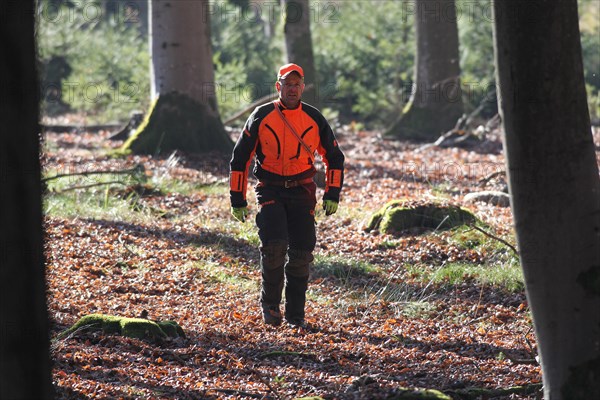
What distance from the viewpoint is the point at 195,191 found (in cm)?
1319

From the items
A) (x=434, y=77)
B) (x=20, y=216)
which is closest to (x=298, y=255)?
(x=20, y=216)

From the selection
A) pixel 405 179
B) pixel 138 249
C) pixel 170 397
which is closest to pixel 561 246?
pixel 170 397

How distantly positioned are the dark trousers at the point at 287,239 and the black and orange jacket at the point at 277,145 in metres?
0.14

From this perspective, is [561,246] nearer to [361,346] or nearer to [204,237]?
[361,346]

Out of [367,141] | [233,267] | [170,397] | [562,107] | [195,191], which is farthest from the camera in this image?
[367,141]

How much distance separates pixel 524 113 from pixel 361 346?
327 cm

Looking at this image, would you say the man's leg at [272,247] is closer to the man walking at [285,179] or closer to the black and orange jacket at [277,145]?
the man walking at [285,179]

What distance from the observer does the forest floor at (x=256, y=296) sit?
580cm

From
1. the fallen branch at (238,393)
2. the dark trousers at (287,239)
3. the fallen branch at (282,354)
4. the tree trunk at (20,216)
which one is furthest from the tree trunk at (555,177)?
the dark trousers at (287,239)

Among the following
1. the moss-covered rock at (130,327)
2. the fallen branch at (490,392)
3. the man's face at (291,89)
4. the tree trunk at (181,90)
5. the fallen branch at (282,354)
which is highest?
the tree trunk at (181,90)

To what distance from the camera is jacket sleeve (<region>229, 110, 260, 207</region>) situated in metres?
7.32

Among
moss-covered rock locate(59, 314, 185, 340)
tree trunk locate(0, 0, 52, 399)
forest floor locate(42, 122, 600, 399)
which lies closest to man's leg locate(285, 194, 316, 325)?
forest floor locate(42, 122, 600, 399)

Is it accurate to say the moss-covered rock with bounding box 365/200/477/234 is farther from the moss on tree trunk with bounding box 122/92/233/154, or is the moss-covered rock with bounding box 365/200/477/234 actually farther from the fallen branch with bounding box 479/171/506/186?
the moss on tree trunk with bounding box 122/92/233/154

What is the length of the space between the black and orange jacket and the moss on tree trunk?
323 inches
